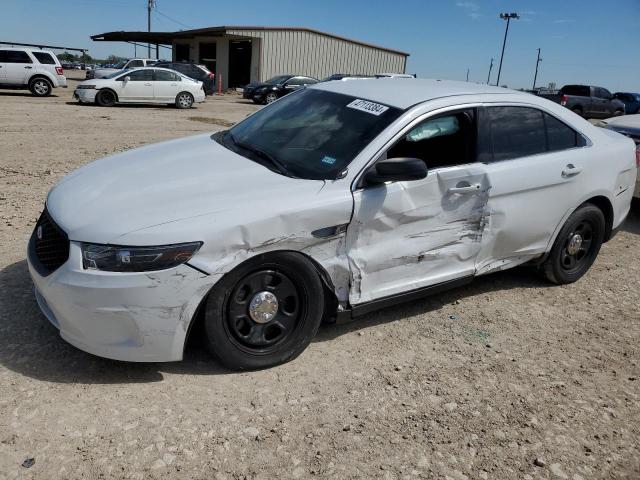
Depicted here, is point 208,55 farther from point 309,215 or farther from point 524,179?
point 309,215

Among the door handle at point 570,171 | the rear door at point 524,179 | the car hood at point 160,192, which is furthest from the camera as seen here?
the door handle at point 570,171

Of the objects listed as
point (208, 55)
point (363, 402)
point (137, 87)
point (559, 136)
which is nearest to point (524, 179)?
point (559, 136)

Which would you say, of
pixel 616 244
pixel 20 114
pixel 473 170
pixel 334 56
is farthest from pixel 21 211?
pixel 334 56

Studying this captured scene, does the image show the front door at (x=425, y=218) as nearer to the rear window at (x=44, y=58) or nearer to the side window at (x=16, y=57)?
A: the side window at (x=16, y=57)

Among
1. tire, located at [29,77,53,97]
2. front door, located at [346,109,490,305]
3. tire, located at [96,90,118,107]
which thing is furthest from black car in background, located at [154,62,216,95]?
front door, located at [346,109,490,305]

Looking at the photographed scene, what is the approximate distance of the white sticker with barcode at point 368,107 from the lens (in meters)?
3.58

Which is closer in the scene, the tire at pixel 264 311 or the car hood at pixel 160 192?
the car hood at pixel 160 192

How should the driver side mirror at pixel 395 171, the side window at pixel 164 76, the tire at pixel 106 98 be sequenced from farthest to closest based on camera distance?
→ the side window at pixel 164 76
the tire at pixel 106 98
the driver side mirror at pixel 395 171

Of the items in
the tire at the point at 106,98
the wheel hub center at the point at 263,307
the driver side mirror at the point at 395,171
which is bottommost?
the tire at the point at 106,98

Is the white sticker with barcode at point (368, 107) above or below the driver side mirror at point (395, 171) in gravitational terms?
above

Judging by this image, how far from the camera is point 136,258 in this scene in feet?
8.79

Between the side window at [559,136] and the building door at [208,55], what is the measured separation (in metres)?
36.9

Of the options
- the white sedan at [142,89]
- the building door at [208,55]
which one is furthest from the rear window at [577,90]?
the building door at [208,55]

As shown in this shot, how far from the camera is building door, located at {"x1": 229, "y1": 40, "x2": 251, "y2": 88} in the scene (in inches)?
1478
